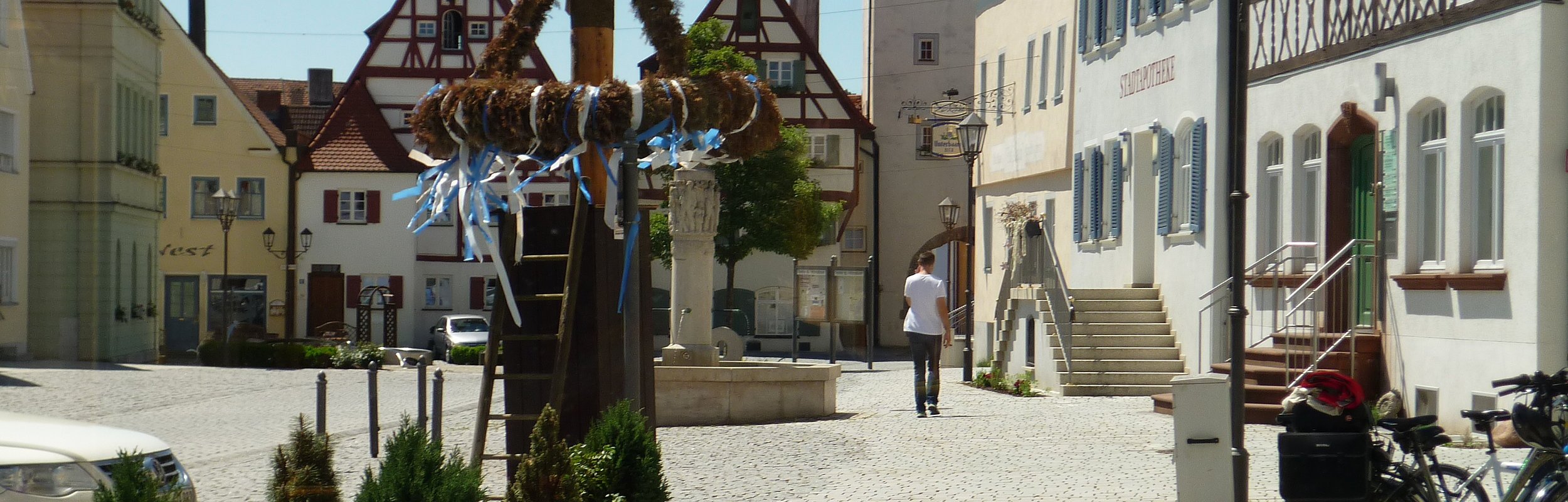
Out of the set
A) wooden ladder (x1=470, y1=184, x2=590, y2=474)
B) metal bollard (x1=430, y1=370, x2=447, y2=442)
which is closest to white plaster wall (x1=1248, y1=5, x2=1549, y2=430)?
wooden ladder (x1=470, y1=184, x2=590, y2=474)

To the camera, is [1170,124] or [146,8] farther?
[146,8]

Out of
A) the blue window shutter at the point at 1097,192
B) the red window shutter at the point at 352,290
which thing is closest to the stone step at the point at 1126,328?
the blue window shutter at the point at 1097,192

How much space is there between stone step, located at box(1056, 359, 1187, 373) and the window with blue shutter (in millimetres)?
5366

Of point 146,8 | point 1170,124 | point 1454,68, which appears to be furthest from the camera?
point 146,8

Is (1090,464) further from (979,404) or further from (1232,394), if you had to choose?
(979,404)

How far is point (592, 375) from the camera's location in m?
8.84

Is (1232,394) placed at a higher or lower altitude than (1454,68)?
lower

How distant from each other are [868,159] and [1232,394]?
39.6 m

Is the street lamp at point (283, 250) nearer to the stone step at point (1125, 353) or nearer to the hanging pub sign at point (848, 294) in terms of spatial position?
the hanging pub sign at point (848, 294)

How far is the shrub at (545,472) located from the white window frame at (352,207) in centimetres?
4116

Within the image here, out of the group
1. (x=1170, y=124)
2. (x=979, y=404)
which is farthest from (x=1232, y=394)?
(x=1170, y=124)

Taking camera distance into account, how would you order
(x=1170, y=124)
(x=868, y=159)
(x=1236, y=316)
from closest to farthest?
(x=1236, y=316) → (x=1170, y=124) → (x=868, y=159)

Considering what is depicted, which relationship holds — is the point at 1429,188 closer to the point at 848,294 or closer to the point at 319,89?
the point at 848,294

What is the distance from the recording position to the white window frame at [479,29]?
1815 inches
